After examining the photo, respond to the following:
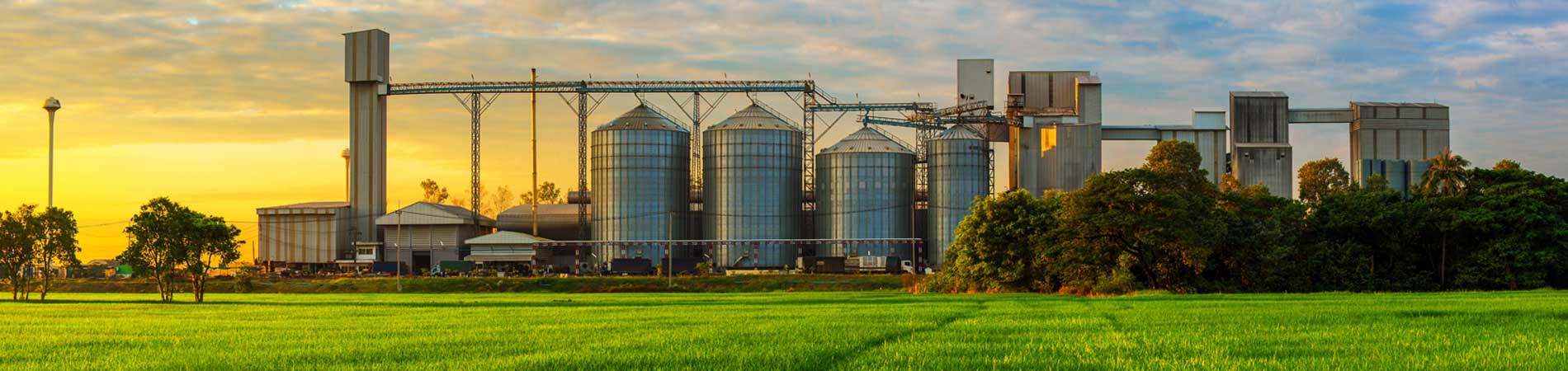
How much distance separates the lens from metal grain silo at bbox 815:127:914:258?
124 m

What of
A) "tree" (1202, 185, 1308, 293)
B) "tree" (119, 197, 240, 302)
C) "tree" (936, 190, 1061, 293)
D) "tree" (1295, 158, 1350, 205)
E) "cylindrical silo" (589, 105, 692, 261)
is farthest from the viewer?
"cylindrical silo" (589, 105, 692, 261)

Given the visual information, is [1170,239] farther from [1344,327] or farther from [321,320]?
[321,320]

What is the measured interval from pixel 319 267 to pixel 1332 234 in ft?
294

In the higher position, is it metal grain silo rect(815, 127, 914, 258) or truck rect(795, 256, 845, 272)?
metal grain silo rect(815, 127, 914, 258)

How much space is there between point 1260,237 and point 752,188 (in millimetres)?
62923

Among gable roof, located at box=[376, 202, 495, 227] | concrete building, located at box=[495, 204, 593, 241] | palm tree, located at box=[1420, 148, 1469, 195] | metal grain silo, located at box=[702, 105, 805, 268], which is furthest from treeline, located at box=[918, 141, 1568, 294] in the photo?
concrete building, located at box=[495, 204, 593, 241]

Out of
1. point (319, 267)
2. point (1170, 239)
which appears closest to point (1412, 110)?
point (1170, 239)

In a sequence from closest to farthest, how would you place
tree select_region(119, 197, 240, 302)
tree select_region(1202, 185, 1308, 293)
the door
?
tree select_region(119, 197, 240, 302) → tree select_region(1202, 185, 1308, 293) → the door

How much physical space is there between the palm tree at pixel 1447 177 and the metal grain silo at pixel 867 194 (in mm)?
55833

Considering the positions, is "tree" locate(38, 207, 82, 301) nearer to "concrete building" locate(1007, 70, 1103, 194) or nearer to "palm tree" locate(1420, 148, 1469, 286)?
"palm tree" locate(1420, 148, 1469, 286)

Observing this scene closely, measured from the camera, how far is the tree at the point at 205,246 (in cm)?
6247

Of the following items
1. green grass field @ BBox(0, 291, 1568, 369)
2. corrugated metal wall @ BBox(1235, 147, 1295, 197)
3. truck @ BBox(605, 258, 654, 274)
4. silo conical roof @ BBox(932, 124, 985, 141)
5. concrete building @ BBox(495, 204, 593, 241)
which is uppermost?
silo conical roof @ BBox(932, 124, 985, 141)

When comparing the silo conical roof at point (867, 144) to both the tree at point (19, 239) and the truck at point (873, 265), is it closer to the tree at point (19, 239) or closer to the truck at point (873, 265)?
the truck at point (873, 265)

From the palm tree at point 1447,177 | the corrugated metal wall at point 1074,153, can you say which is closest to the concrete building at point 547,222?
the corrugated metal wall at point 1074,153
